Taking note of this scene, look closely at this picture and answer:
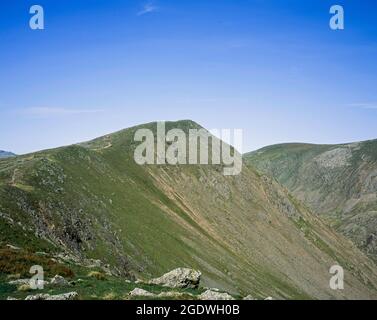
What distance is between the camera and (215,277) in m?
78.9

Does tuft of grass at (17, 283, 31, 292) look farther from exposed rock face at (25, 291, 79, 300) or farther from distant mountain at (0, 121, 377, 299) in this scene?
distant mountain at (0, 121, 377, 299)

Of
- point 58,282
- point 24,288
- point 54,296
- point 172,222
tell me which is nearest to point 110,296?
point 54,296

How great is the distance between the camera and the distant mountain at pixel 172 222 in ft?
Result: 202

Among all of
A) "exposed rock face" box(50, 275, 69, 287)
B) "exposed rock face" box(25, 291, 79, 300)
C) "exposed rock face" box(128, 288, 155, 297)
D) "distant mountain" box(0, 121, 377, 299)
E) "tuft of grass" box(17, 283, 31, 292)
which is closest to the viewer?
"exposed rock face" box(25, 291, 79, 300)

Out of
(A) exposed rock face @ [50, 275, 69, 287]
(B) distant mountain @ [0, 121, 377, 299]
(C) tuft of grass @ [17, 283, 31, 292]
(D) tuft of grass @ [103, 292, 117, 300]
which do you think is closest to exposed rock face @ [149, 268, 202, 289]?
(A) exposed rock face @ [50, 275, 69, 287]

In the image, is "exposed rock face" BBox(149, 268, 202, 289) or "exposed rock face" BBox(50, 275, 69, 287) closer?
"exposed rock face" BBox(50, 275, 69, 287)

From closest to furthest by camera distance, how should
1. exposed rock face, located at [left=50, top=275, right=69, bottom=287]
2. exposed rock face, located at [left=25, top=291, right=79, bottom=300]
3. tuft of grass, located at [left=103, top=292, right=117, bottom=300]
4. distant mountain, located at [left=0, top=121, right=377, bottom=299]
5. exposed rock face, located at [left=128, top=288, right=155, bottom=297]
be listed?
exposed rock face, located at [left=25, top=291, right=79, bottom=300], tuft of grass, located at [left=103, top=292, right=117, bottom=300], exposed rock face, located at [left=128, top=288, right=155, bottom=297], exposed rock face, located at [left=50, top=275, right=69, bottom=287], distant mountain, located at [left=0, top=121, right=377, bottom=299]

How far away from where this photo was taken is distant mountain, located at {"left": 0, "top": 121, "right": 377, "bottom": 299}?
61438 millimetres

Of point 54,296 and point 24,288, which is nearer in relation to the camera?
point 54,296

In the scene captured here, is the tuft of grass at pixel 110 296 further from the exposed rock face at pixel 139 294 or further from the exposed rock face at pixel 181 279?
the exposed rock face at pixel 181 279

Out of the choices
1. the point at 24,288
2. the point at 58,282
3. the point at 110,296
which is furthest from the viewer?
the point at 58,282

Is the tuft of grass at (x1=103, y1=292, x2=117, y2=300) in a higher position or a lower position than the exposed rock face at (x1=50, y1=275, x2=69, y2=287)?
lower

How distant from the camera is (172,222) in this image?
316ft

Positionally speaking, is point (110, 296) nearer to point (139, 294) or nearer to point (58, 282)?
point (139, 294)
